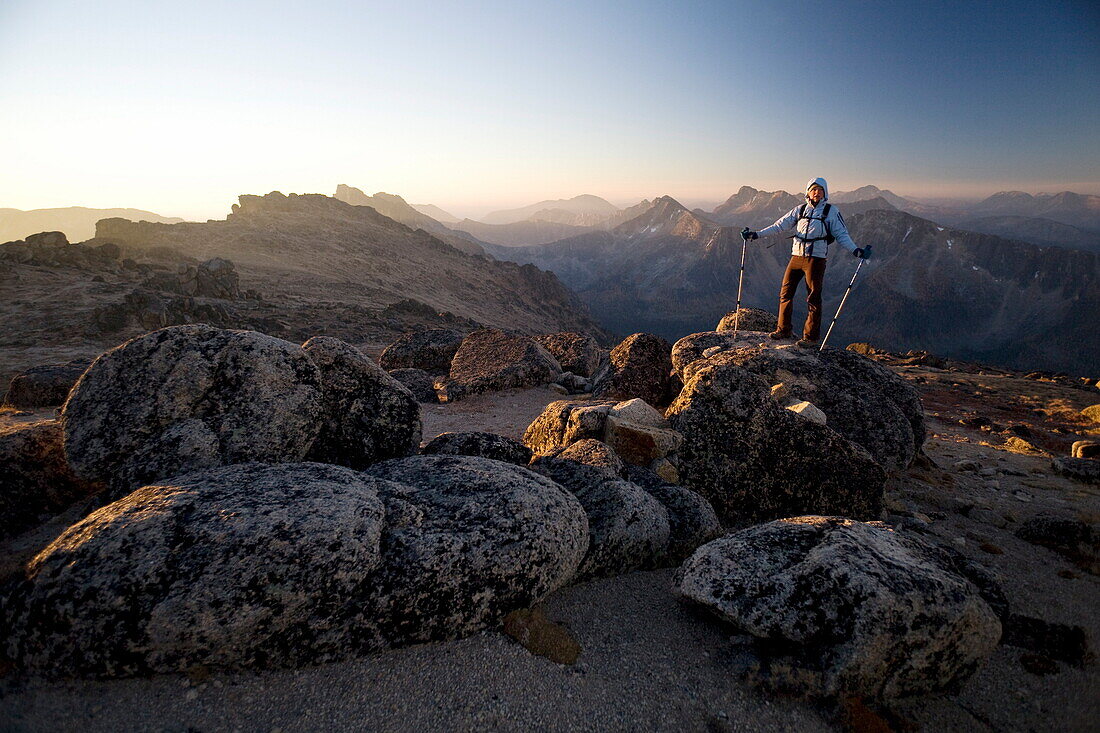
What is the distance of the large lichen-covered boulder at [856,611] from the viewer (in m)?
5.09

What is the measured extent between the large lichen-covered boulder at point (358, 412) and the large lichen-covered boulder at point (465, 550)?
179 cm

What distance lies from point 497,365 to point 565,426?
9074 mm

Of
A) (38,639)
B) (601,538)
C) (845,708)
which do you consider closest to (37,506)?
(38,639)

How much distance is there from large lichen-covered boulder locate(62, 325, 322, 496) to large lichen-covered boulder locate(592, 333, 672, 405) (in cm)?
959

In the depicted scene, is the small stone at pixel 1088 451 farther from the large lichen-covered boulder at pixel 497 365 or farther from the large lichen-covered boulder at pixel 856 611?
the large lichen-covered boulder at pixel 497 365

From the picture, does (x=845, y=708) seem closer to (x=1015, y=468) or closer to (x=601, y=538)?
(x=601, y=538)

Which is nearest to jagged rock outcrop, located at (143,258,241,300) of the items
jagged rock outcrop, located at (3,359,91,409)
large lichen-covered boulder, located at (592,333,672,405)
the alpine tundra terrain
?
the alpine tundra terrain

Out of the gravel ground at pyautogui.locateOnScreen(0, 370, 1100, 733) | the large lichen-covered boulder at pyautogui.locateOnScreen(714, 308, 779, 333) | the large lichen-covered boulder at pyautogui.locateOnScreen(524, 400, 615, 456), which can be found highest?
the large lichen-covered boulder at pyautogui.locateOnScreen(714, 308, 779, 333)

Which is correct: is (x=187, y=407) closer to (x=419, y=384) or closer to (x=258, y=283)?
(x=419, y=384)

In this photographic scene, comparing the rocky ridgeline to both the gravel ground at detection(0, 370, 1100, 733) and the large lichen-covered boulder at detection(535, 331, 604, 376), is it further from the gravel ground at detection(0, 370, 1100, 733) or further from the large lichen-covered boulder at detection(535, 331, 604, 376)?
the large lichen-covered boulder at detection(535, 331, 604, 376)

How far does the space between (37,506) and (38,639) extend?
13.5 ft

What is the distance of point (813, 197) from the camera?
12.2 m

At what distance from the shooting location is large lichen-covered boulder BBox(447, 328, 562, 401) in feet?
60.4

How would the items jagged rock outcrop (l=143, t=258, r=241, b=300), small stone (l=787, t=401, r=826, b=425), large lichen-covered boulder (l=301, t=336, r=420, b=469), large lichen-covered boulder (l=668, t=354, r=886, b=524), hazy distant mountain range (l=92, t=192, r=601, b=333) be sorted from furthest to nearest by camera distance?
hazy distant mountain range (l=92, t=192, r=601, b=333), jagged rock outcrop (l=143, t=258, r=241, b=300), small stone (l=787, t=401, r=826, b=425), large lichen-covered boulder (l=668, t=354, r=886, b=524), large lichen-covered boulder (l=301, t=336, r=420, b=469)
